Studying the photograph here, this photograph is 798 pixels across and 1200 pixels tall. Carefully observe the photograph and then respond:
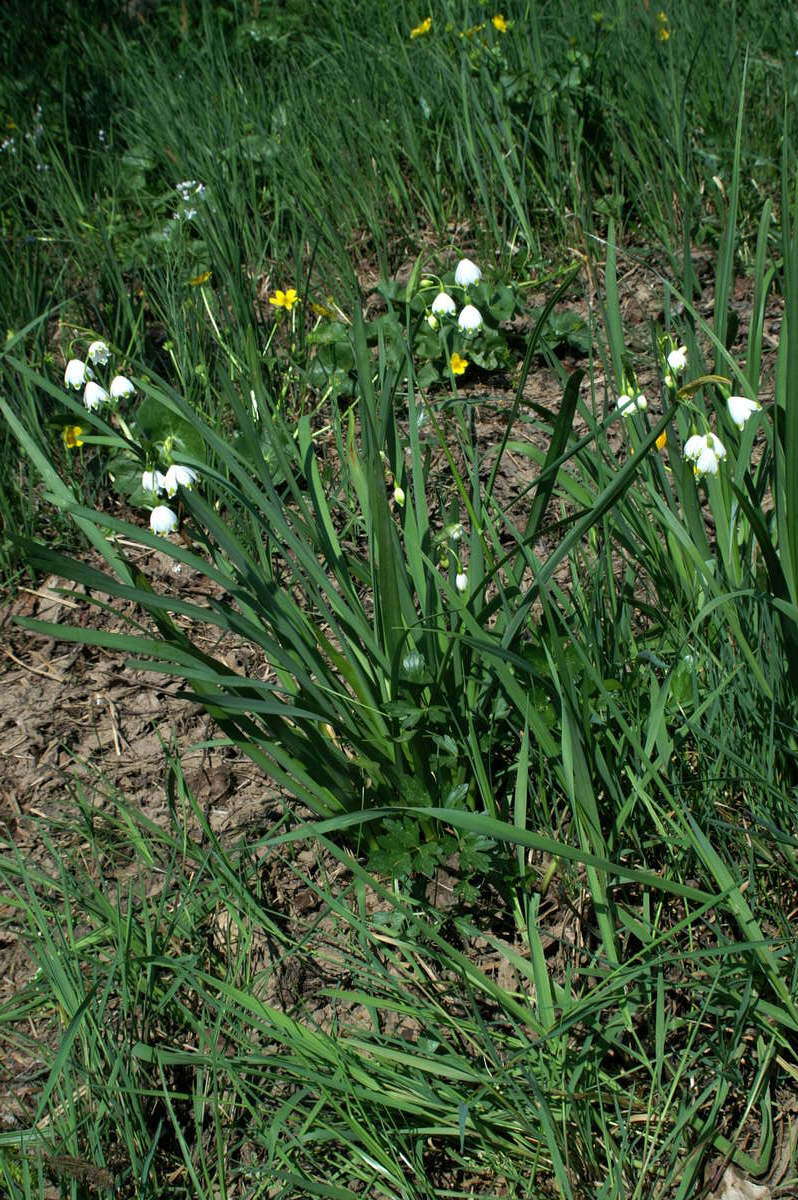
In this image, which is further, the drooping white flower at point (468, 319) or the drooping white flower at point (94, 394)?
the drooping white flower at point (468, 319)

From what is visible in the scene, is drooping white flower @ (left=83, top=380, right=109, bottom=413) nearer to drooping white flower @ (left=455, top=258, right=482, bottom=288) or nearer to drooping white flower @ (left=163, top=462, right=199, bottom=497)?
drooping white flower @ (left=163, top=462, right=199, bottom=497)

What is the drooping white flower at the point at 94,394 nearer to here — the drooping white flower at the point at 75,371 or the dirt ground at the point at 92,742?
the drooping white flower at the point at 75,371

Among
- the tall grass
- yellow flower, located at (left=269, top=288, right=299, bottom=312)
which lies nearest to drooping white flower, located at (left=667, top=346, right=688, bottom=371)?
the tall grass

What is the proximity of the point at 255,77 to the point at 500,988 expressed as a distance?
3574 millimetres

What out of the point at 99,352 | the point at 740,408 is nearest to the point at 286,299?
the point at 99,352

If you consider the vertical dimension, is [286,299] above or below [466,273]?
below

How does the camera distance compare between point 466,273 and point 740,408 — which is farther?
point 466,273

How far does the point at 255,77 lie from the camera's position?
12.9ft

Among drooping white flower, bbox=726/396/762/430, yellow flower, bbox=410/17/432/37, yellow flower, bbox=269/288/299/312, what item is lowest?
yellow flower, bbox=269/288/299/312

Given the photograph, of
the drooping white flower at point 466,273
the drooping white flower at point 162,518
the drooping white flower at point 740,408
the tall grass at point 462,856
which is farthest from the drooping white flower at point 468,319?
the drooping white flower at point 162,518

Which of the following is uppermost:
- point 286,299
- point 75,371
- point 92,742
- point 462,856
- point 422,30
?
point 422,30

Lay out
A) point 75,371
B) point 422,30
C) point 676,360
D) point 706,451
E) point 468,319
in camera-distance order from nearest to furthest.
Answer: point 706,451 → point 676,360 → point 75,371 → point 468,319 → point 422,30

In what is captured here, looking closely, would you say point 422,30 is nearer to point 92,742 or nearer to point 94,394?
point 94,394

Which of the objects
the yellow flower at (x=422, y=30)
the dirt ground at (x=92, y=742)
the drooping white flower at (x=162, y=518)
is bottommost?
the dirt ground at (x=92, y=742)
